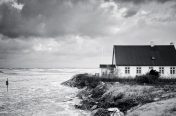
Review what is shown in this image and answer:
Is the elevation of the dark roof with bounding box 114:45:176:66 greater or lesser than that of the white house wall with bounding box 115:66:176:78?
greater

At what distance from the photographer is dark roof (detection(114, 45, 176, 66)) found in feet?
103

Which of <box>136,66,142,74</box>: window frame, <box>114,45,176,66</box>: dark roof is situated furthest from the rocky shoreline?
<box>114,45,176,66</box>: dark roof

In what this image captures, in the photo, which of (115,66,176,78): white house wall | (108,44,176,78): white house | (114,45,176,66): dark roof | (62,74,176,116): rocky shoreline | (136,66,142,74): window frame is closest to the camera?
(62,74,176,116): rocky shoreline

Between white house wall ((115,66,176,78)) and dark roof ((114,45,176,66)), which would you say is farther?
dark roof ((114,45,176,66))

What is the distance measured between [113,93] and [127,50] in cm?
1911

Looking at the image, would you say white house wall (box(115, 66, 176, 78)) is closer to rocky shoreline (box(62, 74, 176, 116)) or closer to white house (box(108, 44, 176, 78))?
white house (box(108, 44, 176, 78))

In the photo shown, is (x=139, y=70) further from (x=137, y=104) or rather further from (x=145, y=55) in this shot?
(x=137, y=104)

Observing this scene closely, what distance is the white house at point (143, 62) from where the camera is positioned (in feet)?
102

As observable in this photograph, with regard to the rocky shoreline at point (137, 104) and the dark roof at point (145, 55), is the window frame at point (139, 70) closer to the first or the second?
the dark roof at point (145, 55)

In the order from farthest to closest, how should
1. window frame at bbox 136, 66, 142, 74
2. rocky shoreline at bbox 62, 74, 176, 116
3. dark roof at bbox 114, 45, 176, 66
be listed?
dark roof at bbox 114, 45, 176, 66, window frame at bbox 136, 66, 142, 74, rocky shoreline at bbox 62, 74, 176, 116

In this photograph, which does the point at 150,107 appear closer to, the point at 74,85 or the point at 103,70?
the point at 103,70

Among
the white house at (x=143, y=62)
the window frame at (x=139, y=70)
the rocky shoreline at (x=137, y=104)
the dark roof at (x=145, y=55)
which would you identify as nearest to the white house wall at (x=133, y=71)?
the white house at (x=143, y=62)

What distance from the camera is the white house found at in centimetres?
3097

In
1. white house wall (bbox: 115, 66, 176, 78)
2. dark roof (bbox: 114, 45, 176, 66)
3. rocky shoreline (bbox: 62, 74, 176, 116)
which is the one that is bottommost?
rocky shoreline (bbox: 62, 74, 176, 116)
